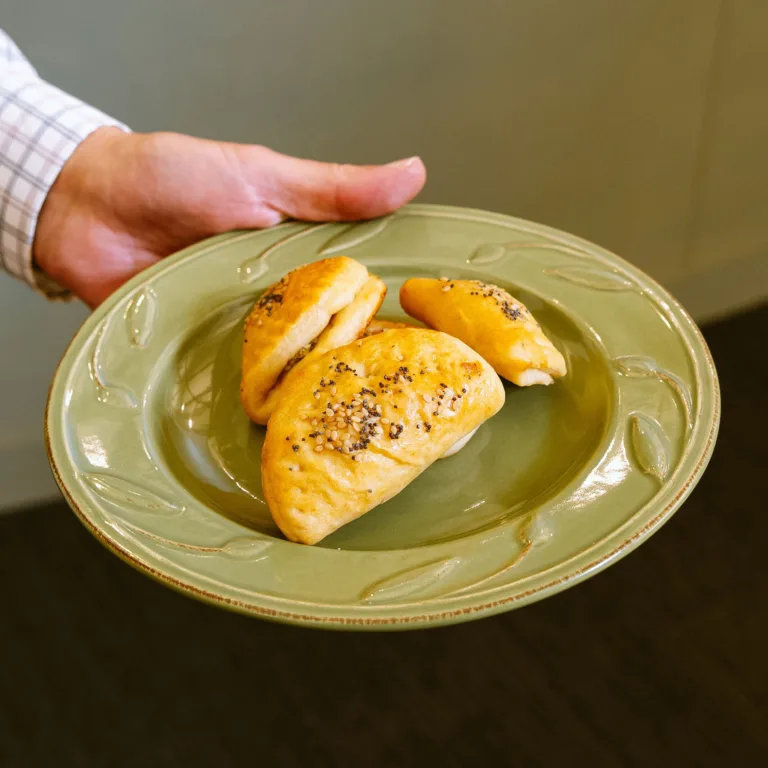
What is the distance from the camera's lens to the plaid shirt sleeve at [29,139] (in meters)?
1.38

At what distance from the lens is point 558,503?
0.82m

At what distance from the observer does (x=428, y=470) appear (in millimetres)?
944

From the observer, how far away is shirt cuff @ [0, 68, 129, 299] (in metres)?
1.38

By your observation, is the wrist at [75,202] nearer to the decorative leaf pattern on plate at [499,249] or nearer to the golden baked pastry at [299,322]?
the golden baked pastry at [299,322]

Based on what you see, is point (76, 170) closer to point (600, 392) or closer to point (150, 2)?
point (150, 2)

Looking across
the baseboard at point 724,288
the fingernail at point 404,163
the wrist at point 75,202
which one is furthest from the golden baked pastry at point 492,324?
the baseboard at point 724,288

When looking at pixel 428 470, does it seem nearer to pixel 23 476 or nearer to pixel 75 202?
pixel 75 202

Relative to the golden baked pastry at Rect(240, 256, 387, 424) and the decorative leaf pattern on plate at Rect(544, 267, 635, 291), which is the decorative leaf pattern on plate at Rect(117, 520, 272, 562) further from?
the decorative leaf pattern on plate at Rect(544, 267, 635, 291)

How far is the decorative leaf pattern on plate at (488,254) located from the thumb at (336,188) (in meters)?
0.15

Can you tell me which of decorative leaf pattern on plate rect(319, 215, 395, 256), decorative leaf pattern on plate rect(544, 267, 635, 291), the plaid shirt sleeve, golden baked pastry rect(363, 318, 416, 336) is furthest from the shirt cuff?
decorative leaf pattern on plate rect(544, 267, 635, 291)

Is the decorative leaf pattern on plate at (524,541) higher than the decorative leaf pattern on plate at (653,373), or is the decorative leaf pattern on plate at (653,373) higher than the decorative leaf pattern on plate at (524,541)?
the decorative leaf pattern on plate at (653,373)

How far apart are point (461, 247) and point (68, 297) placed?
0.80 meters

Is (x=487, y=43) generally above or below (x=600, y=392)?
above

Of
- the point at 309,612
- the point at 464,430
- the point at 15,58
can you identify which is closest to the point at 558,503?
the point at 464,430
